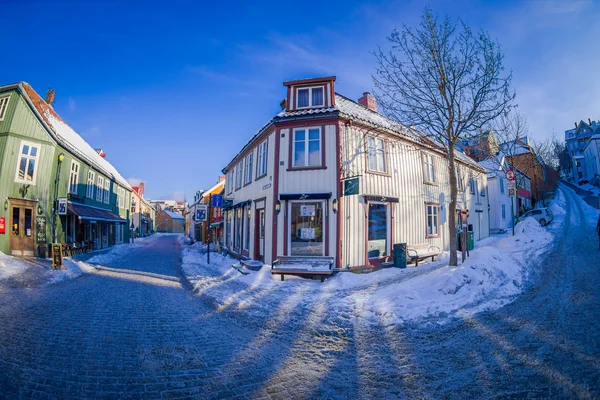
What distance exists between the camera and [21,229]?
14.6 metres

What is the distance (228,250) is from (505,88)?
1668 cm

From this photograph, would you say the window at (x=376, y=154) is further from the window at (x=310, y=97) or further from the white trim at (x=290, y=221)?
the white trim at (x=290, y=221)

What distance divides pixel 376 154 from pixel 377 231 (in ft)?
11.5

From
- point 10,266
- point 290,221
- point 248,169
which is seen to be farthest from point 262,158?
point 10,266

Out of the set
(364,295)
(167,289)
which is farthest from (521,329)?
(167,289)

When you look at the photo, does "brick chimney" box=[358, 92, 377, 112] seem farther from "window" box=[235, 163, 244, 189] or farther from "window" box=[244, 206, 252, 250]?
"window" box=[244, 206, 252, 250]

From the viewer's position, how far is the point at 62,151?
17.3 m

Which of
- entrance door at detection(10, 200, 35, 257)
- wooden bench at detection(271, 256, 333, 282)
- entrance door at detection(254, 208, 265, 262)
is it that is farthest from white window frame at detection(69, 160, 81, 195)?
wooden bench at detection(271, 256, 333, 282)

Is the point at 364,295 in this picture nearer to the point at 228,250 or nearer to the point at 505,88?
the point at 505,88

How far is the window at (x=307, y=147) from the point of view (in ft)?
38.4

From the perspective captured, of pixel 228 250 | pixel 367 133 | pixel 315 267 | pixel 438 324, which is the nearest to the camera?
pixel 438 324

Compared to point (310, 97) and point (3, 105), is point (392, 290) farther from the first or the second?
point (3, 105)

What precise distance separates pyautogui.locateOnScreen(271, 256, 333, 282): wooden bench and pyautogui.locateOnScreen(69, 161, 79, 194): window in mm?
16722

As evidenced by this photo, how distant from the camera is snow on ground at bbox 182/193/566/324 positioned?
6.38 metres
